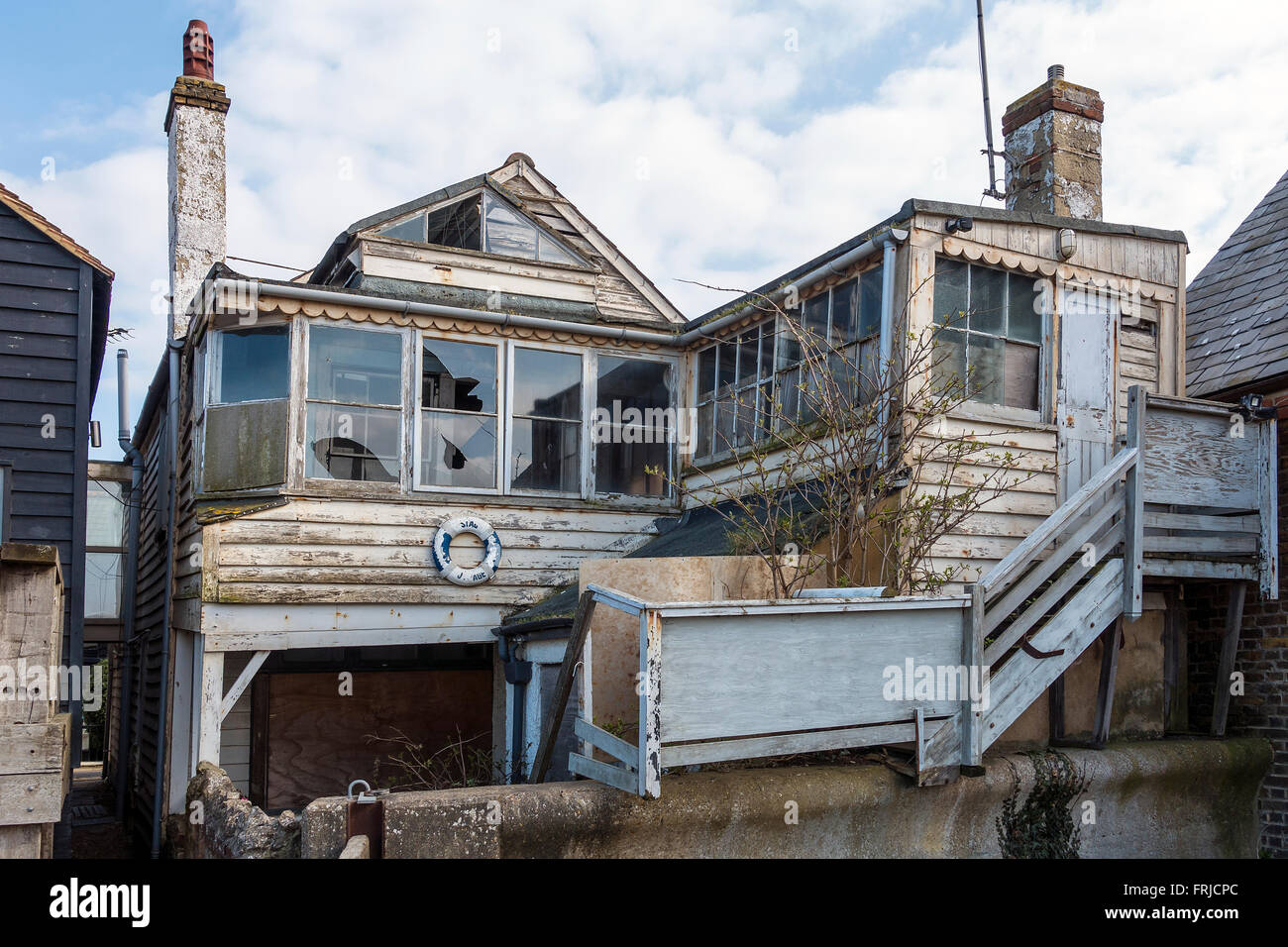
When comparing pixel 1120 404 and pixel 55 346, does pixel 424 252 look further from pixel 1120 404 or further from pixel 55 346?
pixel 1120 404

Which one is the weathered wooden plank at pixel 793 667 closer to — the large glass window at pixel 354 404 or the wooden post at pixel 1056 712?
the wooden post at pixel 1056 712

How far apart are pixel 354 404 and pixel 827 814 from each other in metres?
6.04

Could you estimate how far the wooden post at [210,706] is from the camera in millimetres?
9039

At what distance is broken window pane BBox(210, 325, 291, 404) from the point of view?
9828 mm

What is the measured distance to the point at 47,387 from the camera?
951 centimetres

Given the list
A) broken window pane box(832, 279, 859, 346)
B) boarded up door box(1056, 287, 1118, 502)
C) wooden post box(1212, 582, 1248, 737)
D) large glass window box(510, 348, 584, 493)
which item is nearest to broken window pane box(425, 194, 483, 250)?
large glass window box(510, 348, 584, 493)

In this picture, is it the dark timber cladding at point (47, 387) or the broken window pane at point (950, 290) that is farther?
the dark timber cladding at point (47, 387)

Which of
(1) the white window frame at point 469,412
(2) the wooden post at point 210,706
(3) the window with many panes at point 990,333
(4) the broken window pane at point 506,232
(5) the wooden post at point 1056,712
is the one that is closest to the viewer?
(5) the wooden post at point 1056,712

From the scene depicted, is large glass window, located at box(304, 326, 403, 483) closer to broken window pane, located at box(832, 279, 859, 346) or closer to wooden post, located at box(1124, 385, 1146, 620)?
broken window pane, located at box(832, 279, 859, 346)

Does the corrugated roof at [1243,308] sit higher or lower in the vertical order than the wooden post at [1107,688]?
higher

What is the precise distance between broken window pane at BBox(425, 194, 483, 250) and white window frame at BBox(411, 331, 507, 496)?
1259 mm

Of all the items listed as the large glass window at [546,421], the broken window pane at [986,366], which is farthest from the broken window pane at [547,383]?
the broken window pane at [986,366]
